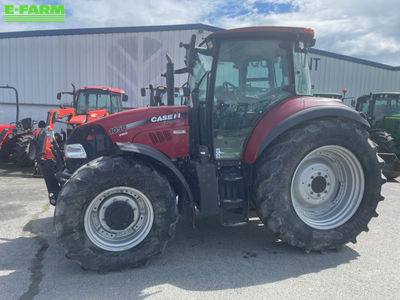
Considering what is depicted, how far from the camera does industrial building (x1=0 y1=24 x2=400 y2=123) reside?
1381cm

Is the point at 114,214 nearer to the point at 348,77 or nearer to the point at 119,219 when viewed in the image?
the point at 119,219

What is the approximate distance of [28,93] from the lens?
14930 mm

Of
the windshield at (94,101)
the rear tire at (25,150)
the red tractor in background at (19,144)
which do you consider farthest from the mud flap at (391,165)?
the rear tire at (25,150)

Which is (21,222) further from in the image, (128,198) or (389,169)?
(389,169)

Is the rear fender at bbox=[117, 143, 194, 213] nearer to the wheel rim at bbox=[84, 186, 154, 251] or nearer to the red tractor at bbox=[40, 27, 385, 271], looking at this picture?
the red tractor at bbox=[40, 27, 385, 271]

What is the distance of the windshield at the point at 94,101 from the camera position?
366 inches

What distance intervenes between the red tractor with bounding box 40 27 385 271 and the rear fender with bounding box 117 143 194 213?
0.5 inches

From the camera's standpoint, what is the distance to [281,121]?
3.16m

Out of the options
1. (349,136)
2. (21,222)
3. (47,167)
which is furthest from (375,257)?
(21,222)

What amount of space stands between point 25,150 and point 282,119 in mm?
7504

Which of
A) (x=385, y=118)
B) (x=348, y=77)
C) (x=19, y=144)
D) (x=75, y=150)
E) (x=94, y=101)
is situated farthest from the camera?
(x=348, y=77)

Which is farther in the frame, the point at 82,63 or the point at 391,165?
the point at 82,63

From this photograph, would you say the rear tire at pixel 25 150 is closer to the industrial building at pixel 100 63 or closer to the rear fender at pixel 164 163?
the rear fender at pixel 164 163

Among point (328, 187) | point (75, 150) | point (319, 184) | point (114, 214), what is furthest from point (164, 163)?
point (328, 187)
